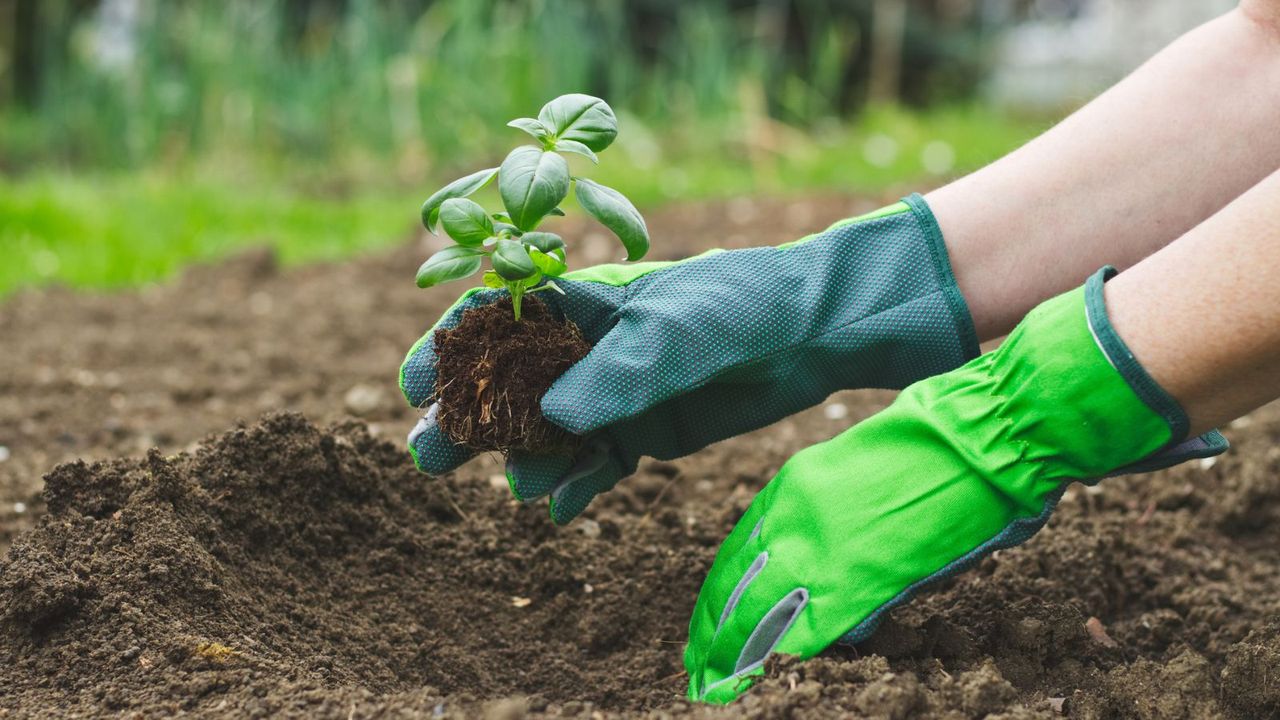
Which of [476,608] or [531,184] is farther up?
[531,184]

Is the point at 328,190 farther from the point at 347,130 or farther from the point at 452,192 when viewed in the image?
the point at 452,192

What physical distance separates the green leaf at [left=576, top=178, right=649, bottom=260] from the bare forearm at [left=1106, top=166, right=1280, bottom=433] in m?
0.55

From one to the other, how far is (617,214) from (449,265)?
214 millimetres

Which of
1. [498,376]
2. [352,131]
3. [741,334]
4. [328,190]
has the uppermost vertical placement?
[352,131]

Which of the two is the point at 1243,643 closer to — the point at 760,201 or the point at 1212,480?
the point at 1212,480

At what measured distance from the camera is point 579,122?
1436 mm

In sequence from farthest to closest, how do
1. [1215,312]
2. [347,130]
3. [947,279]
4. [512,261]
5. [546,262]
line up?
[347,130] < [947,279] < [546,262] < [512,261] < [1215,312]

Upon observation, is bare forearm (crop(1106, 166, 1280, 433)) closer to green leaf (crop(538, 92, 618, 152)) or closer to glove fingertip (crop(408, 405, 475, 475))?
green leaf (crop(538, 92, 618, 152))

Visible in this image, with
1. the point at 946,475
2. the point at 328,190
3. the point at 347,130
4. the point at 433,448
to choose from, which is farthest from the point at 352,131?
the point at 946,475

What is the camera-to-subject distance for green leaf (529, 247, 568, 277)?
1455 millimetres

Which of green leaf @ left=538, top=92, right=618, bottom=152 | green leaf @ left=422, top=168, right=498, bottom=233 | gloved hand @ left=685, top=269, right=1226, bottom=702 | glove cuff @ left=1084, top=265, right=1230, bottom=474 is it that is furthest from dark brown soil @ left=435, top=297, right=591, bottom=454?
glove cuff @ left=1084, top=265, right=1230, bottom=474

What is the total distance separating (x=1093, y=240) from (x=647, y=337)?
2.18ft

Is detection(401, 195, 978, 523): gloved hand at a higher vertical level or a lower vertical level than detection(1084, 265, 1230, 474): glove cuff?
higher

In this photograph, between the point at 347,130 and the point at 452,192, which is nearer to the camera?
the point at 452,192
